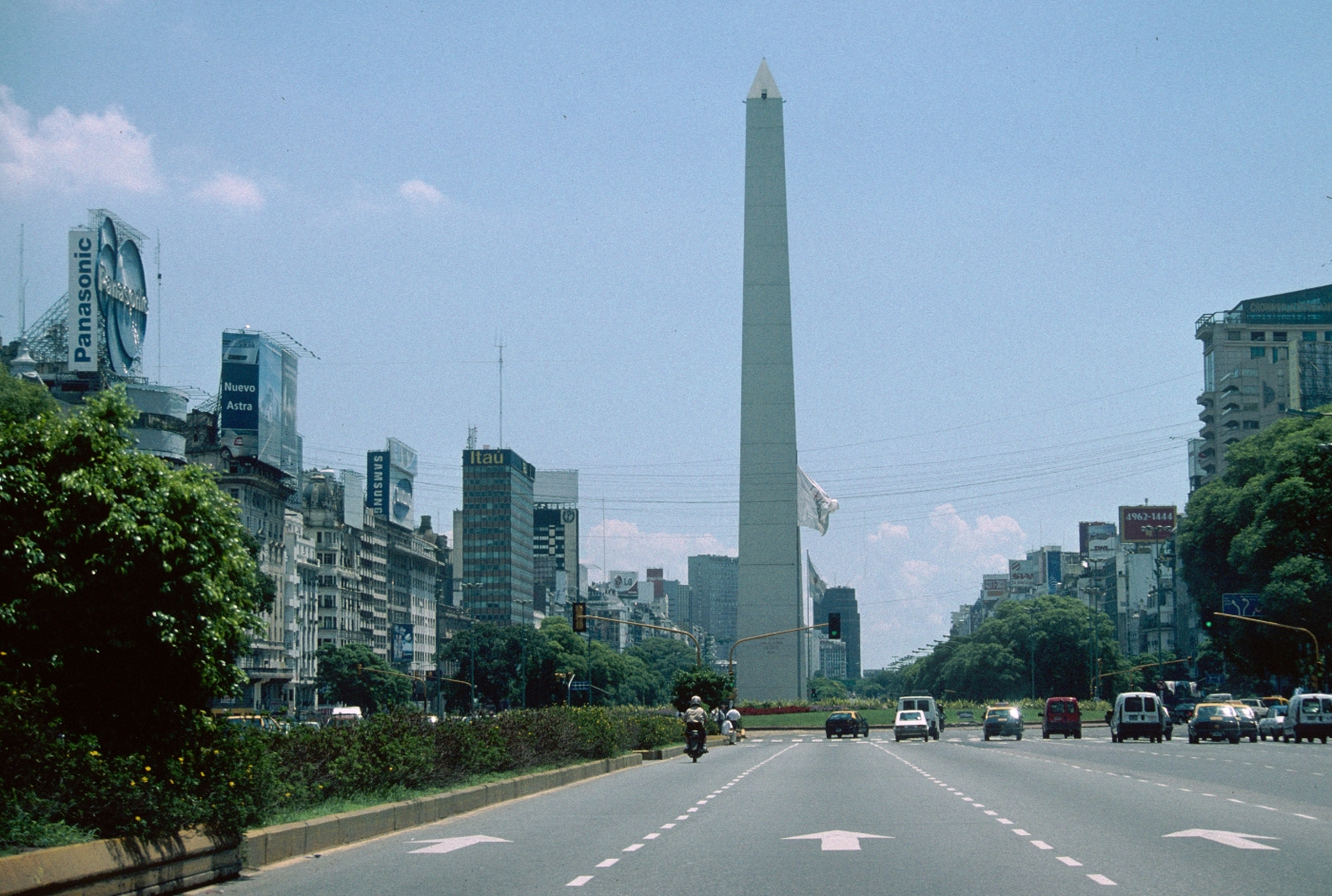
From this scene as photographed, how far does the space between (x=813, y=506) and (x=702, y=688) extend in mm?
29638

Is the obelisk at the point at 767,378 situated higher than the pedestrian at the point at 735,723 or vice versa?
the obelisk at the point at 767,378

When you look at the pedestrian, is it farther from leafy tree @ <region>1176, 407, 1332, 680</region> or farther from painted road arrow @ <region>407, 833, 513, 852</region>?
painted road arrow @ <region>407, 833, 513, 852</region>

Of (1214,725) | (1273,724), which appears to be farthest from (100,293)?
(1273,724)

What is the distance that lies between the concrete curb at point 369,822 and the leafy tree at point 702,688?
44.6 metres

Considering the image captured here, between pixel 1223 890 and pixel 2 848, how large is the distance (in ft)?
28.7

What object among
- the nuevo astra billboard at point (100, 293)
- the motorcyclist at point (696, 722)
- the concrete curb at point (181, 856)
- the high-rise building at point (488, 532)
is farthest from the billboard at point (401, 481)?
the concrete curb at point (181, 856)

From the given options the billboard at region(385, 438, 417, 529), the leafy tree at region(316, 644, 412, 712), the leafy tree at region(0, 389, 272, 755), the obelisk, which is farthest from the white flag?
the leafy tree at region(0, 389, 272, 755)

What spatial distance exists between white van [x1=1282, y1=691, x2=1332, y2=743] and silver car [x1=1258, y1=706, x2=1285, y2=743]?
2.62 m

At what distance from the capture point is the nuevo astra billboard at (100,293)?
78000mm

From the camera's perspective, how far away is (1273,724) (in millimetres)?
56406

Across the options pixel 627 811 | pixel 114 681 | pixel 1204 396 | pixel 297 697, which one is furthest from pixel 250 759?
pixel 1204 396

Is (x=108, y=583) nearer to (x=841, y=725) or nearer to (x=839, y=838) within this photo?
(x=839, y=838)

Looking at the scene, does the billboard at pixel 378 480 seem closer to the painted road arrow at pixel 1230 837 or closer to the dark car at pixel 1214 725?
the dark car at pixel 1214 725

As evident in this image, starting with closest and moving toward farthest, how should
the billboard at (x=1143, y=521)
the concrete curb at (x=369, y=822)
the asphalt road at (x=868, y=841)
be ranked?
1. the asphalt road at (x=868, y=841)
2. the concrete curb at (x=369, y=822)
3. the billboard at (x=1143, y=521)
